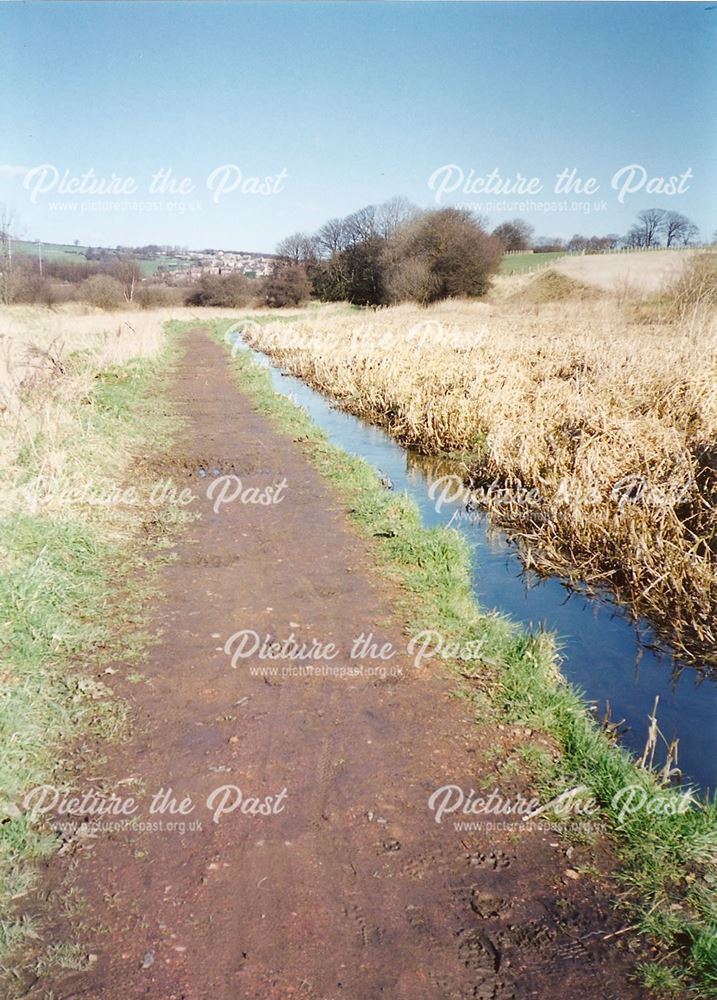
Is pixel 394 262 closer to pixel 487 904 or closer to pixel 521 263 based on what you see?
pixel 521 263

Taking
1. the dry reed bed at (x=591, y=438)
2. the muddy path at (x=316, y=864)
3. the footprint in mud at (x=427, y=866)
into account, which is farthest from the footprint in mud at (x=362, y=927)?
the dry reed bed at (x=591, y=438)

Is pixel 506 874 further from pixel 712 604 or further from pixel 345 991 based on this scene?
pixel 712 604

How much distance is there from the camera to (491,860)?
3.43 m

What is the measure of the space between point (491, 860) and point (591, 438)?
6963 mm

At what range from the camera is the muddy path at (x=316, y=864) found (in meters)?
2.79

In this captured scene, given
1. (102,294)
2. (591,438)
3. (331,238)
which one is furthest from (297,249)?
(591,438)

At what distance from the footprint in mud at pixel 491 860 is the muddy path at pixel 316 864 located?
0.01m

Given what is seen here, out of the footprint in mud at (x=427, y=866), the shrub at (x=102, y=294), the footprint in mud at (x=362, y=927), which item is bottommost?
the footprint in mud at (x=362, y=927)

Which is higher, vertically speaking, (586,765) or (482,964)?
(586,765)

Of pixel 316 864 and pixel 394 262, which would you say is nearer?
pixel 316 864

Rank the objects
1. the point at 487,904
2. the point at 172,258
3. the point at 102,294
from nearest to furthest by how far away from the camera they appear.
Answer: the point at 487,904 < the point at 102,294 < the point at 172,258

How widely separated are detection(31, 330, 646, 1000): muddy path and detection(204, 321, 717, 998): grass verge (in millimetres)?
176

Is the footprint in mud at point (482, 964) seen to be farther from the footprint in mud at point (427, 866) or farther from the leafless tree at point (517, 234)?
the leafless tree at point (517, 234)

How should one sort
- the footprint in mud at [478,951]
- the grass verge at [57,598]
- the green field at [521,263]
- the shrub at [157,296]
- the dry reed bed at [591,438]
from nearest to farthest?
the footprint in mud at [478,951] < the grass verge at [57,598] < the dry reed bed at [591,438] < the shrub at [157,296] < the green field at [521,263]
